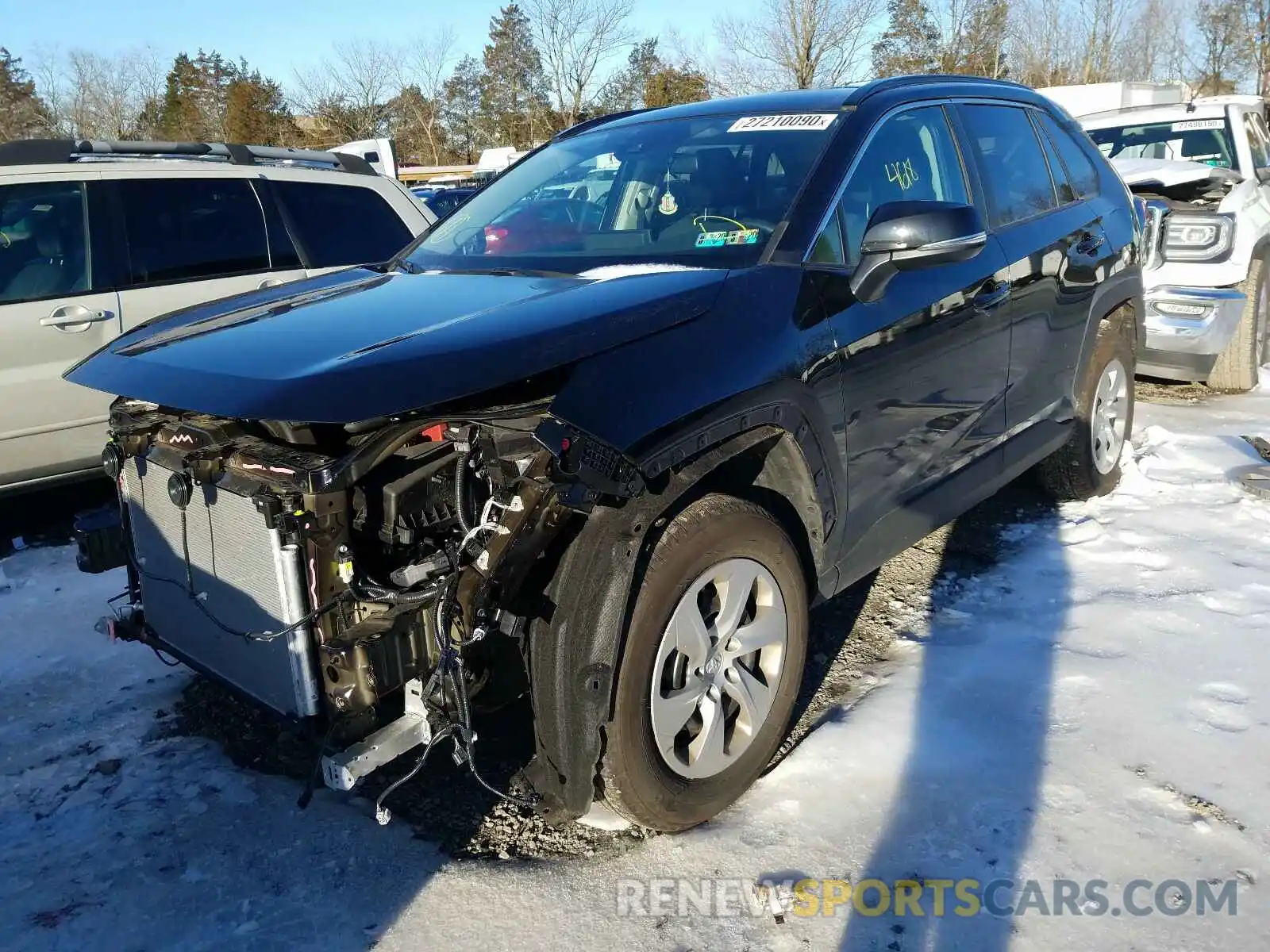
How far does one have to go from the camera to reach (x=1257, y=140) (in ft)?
26.4

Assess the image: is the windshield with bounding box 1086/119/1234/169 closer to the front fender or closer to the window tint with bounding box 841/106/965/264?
the window tint with bounding box 841/106/965/264

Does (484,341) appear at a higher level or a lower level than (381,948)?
higher

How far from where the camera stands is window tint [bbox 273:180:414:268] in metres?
5.81

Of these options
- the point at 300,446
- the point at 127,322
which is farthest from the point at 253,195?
the point at 300,446

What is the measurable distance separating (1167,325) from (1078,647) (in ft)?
14.0

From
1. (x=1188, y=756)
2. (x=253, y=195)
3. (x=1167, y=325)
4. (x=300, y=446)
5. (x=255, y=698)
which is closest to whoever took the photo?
(x=300, y=446)

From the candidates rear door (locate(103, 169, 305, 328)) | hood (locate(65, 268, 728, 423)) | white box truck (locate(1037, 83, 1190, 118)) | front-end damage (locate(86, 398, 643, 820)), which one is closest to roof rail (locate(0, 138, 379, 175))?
rear door (locate(103, 169, 305, 328))

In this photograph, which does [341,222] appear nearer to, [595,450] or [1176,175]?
[595,450]

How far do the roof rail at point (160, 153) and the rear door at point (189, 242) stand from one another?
29 centimetres

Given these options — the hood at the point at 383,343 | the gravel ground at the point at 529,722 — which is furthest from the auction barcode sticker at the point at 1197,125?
the hood at the point at 383,343

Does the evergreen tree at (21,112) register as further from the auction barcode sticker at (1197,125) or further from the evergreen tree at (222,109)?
the auction barcode sticker at (1197,125)

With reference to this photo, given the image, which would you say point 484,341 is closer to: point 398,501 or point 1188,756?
point 398,501

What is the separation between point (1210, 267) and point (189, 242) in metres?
6.63

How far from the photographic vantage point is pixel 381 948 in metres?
2.24
